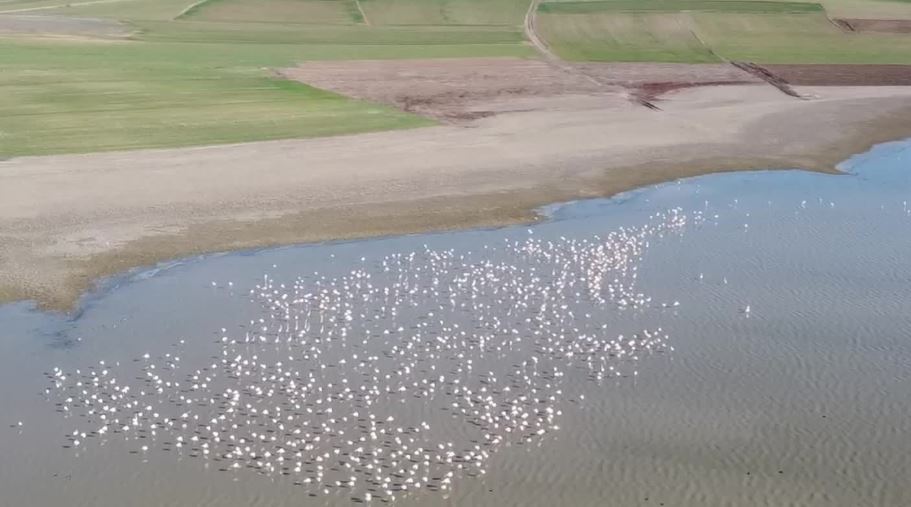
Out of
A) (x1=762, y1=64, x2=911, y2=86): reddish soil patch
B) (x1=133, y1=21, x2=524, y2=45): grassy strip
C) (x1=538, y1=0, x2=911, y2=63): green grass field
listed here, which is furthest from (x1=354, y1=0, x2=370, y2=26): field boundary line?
(x1=762, y1=64, x2=911, y2=86): reddish soil patch

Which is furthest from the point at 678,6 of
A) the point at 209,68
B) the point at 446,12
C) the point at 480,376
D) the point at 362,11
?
the point at 480,376

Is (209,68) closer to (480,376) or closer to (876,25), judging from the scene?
(480,376)

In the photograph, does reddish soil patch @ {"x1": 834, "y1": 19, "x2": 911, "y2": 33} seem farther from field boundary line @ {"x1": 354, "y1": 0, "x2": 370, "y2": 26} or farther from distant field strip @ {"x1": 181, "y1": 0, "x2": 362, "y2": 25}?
A: distant field strip @ {"x1": 181, "y1": 0, "x2": 362, "y2": 25}

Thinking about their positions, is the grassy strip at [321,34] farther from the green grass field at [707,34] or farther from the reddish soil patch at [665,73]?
the reddish soil patch at [665,73]

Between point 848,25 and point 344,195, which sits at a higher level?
point 848,25

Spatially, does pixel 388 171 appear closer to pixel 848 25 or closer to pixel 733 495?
pixel 733 495

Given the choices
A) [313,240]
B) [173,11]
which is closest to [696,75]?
[313,240]
